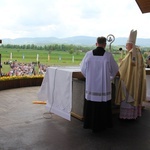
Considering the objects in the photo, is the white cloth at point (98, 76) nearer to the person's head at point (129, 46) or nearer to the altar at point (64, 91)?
the altar at point (64, 91)

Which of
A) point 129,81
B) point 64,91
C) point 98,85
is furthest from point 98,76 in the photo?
point 129,81

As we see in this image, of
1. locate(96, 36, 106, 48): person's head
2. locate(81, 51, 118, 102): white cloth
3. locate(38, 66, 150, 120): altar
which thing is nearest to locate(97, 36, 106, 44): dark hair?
locate(96, 36, 106, 48): person's head

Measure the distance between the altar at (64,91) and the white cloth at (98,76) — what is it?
34 cm

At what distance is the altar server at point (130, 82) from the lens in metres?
4.15

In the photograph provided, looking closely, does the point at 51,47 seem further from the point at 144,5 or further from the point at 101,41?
the point at 101,41

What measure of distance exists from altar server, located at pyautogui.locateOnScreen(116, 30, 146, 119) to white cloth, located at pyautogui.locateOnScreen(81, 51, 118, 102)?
61 cm

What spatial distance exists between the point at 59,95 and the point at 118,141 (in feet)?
4.18

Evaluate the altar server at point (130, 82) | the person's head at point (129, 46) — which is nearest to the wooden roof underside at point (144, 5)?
the altar server at point (130, 82)

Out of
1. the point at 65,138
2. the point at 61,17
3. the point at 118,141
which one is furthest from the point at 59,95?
the point at 61,17

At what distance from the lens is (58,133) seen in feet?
11.4

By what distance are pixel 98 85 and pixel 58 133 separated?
855 millimetres

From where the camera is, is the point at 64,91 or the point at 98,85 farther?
the point at 64,91

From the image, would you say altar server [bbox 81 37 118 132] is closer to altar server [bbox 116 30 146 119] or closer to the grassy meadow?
altar server [bbox 116 30 146 119]

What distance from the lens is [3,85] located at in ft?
21.7
